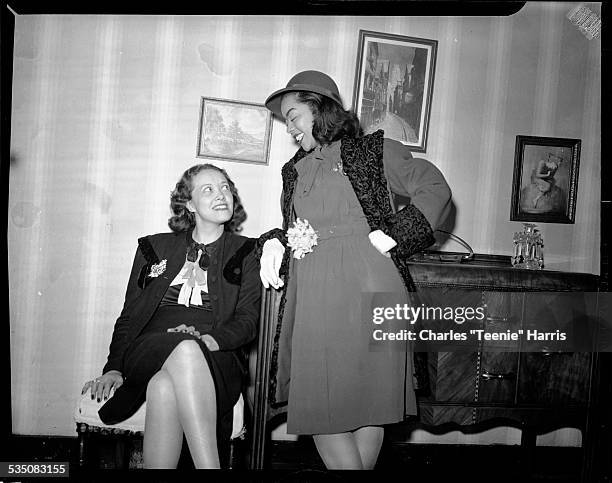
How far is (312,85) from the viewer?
1354 mm

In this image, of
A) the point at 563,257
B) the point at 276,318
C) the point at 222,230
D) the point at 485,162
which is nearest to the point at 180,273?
the point at 222,230

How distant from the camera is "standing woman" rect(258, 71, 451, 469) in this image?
4.29ft

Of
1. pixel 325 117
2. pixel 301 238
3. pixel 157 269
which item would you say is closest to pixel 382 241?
pixel 301 238

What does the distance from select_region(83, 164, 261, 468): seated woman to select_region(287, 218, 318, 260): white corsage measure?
0.13 meters

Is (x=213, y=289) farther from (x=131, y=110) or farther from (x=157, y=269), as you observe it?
(x=131, y=110)

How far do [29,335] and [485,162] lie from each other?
130cm

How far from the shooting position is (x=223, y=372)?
137cm

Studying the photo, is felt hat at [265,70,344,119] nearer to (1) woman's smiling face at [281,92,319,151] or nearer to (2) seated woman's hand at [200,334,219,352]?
(1) woman's smiling face at [281,92,319,151]

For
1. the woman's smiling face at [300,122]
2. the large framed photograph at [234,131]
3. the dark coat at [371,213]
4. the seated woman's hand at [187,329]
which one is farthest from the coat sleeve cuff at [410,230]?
the seated woman's hand at [187,329]

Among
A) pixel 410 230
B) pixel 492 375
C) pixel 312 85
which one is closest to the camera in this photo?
pixel 410 230

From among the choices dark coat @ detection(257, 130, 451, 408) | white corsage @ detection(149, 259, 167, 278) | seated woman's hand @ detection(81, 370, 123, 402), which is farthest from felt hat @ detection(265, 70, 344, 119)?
seated woman's hand @ detection(81, 370, 123, 402)

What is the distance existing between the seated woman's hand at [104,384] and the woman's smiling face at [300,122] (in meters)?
0.75

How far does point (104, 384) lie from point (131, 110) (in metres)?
0.69

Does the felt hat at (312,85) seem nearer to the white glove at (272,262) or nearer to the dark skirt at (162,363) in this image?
the white glove at (272,262)
